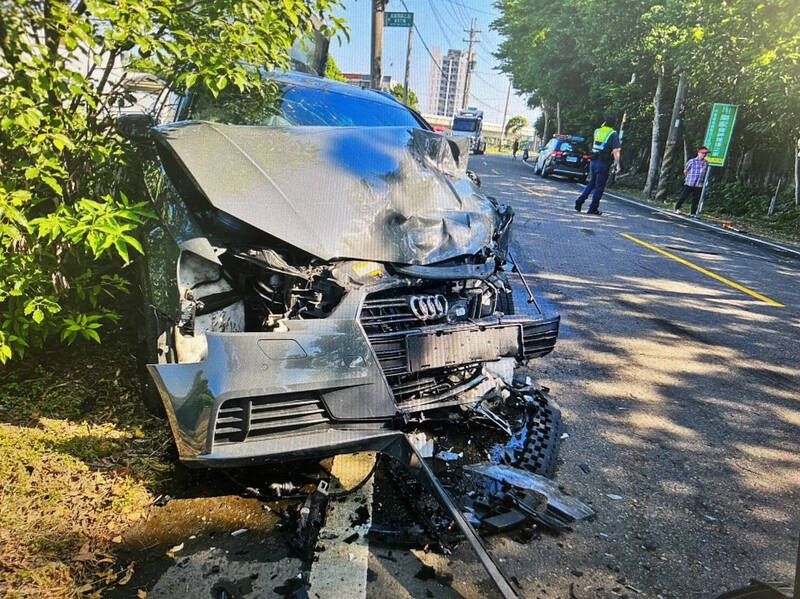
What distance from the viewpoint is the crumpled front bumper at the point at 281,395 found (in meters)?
2.02

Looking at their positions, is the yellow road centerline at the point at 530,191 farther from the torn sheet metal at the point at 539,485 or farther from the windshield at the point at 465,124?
the windshield at the point at 465,124

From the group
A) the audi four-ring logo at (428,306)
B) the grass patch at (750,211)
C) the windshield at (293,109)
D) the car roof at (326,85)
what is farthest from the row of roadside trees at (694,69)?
the audi four-ring logo at (428,306)

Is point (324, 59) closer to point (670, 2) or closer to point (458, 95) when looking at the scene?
point (670, 2)

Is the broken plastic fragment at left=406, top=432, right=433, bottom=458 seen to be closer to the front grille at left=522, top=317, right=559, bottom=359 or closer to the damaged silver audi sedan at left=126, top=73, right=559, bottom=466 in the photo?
the damaged silver audi sedan at left=126, top=73, right=559, bottom=466

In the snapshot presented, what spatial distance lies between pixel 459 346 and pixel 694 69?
14.9 meters

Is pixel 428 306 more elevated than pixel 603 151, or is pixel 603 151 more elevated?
pixel 603 151

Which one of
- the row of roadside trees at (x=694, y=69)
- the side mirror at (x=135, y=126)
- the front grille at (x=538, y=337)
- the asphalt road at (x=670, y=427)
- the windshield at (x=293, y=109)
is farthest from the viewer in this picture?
the row of roadside trees at (x=694, y=69)

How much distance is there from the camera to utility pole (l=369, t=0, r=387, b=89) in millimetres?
14461

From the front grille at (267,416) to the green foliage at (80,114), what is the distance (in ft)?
2.94

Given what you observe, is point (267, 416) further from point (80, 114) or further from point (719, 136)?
point (719, 136)

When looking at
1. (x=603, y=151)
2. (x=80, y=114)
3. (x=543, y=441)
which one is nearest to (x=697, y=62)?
(x=603, y=151)

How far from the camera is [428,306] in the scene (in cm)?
262

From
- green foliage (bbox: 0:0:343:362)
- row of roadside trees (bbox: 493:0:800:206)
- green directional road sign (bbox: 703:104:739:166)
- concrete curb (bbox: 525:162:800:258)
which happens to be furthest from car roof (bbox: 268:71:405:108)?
green directional road sign (bbox: 703:104:739:166)

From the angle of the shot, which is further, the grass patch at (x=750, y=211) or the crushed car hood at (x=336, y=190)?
the grass patch at (x=750, y=211)
